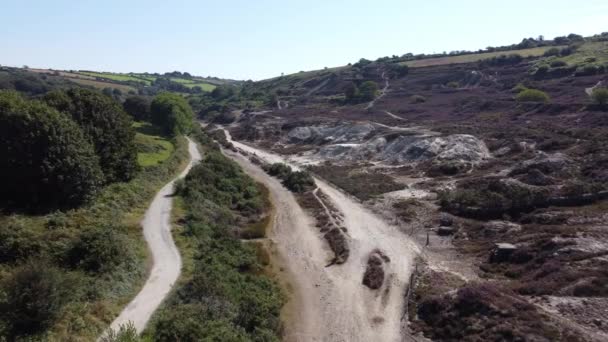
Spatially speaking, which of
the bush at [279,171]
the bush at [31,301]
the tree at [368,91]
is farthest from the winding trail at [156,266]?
the tree at [368,91]

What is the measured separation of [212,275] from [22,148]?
19132 mm

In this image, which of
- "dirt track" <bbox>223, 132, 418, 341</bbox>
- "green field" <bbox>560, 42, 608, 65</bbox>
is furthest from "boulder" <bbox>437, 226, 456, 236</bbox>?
"green field" <bbox>560, 42, 608, 65</bbox>

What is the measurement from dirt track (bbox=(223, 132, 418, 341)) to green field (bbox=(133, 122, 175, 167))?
20053 millimetres

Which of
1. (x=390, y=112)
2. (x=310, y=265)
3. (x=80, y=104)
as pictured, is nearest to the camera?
(x=310, y=265)

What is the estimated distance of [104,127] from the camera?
1763 inches

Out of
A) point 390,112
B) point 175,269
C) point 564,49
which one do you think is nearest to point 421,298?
point 175,269

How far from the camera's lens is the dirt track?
2884 centimetres

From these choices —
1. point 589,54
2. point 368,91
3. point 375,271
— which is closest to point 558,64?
point 589,54

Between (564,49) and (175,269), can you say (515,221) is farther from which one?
(564,49)

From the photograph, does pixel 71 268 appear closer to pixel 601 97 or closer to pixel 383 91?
pixel 601 97

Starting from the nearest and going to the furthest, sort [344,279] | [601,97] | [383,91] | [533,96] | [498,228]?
1. [344,279]
2. [498,228]
3. [601,97]
4. [533,96]
5. [383,91]

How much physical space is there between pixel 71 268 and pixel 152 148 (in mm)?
40444

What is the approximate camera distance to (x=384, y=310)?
102ft

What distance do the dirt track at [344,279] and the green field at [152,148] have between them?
20.1 metres
